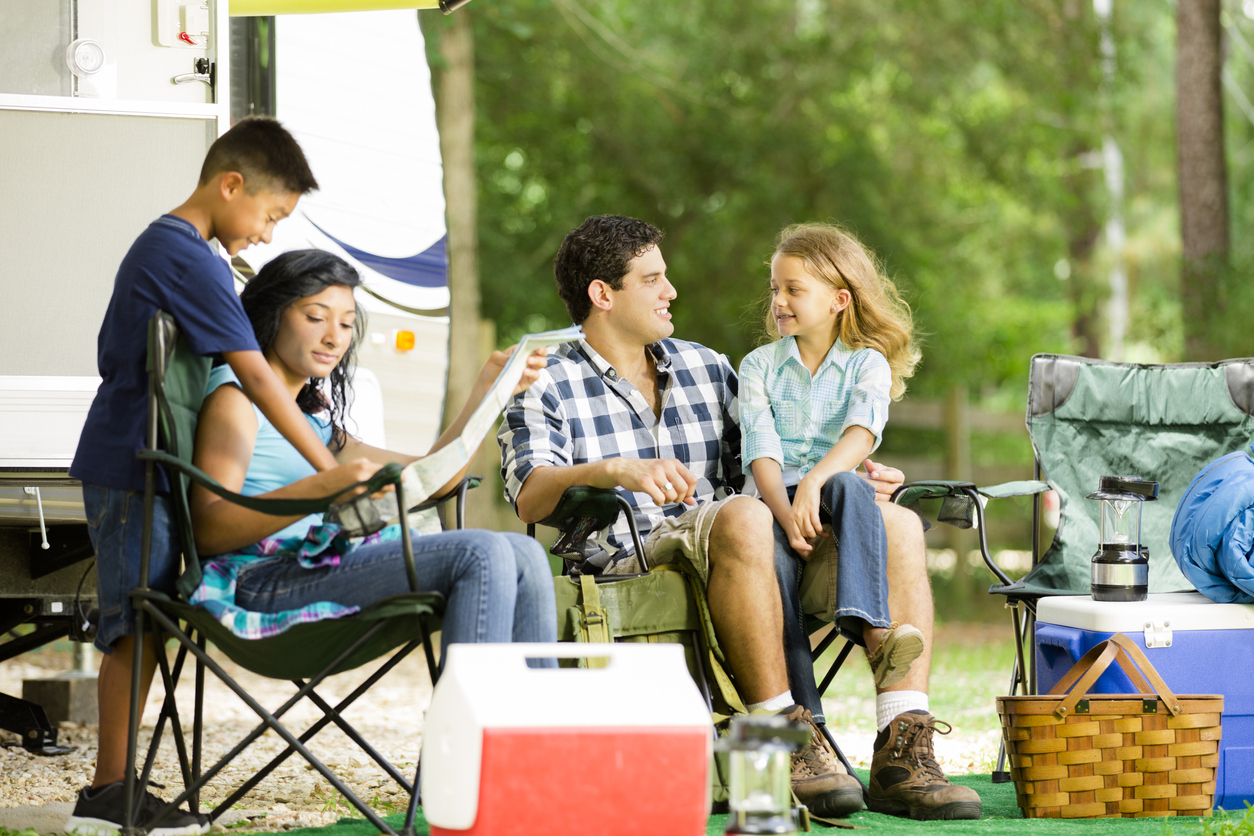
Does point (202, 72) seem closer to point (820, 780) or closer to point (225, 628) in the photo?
point (225, 628)

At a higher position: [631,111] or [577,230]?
[631,111]

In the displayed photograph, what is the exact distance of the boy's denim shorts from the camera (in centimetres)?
228

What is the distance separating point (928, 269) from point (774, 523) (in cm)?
617

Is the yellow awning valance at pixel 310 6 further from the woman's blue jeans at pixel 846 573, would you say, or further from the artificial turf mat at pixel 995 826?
the artificial turf mat at pixel 995 826

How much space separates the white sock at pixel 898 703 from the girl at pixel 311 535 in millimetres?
715

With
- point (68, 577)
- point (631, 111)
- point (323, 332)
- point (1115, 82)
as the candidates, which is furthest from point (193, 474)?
point (1115, 82)

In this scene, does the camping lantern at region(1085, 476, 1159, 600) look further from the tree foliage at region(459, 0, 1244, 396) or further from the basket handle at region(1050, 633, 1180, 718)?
the tree foliage at region(459, 0, 1244, 396)

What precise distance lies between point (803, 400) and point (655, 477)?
514 mm

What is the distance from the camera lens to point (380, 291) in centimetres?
445

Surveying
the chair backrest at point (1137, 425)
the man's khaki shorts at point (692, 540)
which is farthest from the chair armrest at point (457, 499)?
the chair backrest at point (1137, 425)

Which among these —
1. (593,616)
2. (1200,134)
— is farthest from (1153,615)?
(1200,134)

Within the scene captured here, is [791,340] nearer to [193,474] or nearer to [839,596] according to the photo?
[839,596]

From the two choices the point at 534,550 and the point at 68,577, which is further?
the point at 68,577

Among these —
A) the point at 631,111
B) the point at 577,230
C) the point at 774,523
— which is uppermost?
the point at 631,111
